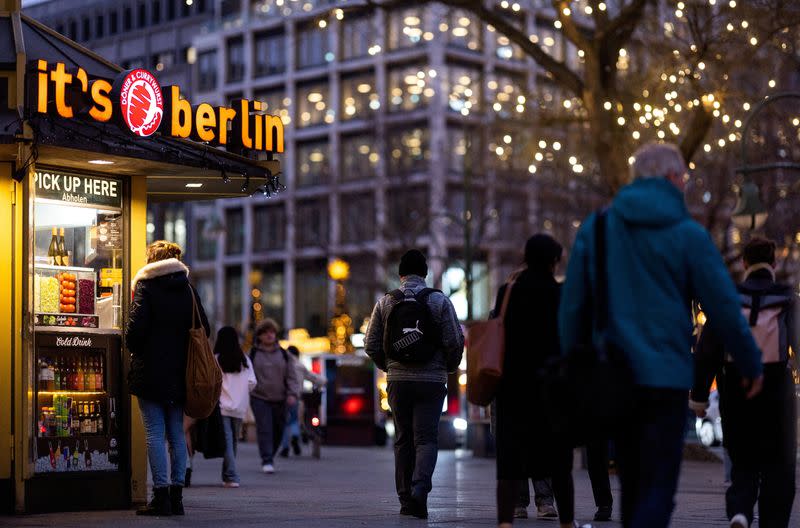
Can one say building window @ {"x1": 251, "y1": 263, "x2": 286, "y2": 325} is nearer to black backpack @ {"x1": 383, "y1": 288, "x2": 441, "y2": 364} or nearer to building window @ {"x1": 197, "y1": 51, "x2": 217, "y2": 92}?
building window @ {"x1": 197, "y1": 51, "x2": 217, "y2": 92}

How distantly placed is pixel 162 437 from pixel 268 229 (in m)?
78.8

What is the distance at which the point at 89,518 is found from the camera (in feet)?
40.4

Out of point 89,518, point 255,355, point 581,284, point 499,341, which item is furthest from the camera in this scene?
point 255,355

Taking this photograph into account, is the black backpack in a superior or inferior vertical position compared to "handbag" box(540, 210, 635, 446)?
superior

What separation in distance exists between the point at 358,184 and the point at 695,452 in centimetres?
5578

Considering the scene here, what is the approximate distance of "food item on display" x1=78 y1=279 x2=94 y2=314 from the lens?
13383mm

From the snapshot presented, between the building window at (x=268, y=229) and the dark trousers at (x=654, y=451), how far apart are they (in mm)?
81518

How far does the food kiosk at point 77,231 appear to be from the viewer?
12.3 metres

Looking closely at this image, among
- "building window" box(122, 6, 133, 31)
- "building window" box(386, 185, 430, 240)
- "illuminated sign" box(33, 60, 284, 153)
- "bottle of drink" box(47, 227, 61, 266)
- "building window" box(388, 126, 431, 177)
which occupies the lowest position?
"bottle of drink" box(47, 227, 61, 266)

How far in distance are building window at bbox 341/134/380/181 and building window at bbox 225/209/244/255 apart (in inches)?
399

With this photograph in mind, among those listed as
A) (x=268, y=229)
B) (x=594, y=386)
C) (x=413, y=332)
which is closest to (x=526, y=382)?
(x=594, y=386)

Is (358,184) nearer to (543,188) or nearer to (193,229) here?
(193,229)

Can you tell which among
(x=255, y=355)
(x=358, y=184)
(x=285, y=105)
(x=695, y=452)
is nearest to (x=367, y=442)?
(x=695, y=452)

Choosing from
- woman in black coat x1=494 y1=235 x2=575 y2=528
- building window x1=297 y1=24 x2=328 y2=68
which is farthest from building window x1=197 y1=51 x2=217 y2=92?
woman in black coat x1=494 y1=235 x2=575 y2=528
